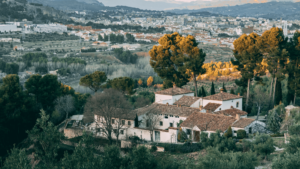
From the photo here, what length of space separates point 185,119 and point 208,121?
2.10 meters

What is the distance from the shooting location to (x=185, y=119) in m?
24.6

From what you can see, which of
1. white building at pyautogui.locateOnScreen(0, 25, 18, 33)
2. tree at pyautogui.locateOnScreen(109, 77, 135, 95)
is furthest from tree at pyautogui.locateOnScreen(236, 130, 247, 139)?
white building at pyautogui.locateOnScreen(0, 25, 18, 33)

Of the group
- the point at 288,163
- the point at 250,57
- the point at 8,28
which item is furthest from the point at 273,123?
the point at 8,28

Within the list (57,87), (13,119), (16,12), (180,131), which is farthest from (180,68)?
(16,12)

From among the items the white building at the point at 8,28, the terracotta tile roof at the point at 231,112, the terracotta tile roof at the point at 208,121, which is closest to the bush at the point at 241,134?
the terracotta tile roof at the point at 208,121

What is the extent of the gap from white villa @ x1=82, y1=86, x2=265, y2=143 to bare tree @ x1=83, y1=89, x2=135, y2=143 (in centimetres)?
16

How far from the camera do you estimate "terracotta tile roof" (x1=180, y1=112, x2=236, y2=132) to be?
2219cm

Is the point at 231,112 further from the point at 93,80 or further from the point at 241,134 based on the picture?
the point at 93,80

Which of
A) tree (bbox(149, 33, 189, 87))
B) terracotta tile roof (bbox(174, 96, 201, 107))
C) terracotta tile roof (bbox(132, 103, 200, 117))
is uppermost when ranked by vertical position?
tree (bbox(149, 33, 189, 87))

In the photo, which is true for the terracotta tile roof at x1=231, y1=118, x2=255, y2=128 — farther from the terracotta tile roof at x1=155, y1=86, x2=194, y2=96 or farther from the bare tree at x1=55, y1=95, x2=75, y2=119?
the bare tree at x1=55, y1=95, x2=75, y2=119

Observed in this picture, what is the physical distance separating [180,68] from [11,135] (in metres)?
13.6

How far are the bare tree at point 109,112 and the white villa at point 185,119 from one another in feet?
0.52

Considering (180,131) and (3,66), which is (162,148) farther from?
(3,66)

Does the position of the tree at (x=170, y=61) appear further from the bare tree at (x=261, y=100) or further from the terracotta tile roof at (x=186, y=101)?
the bare tree at (x=261, y=100)
